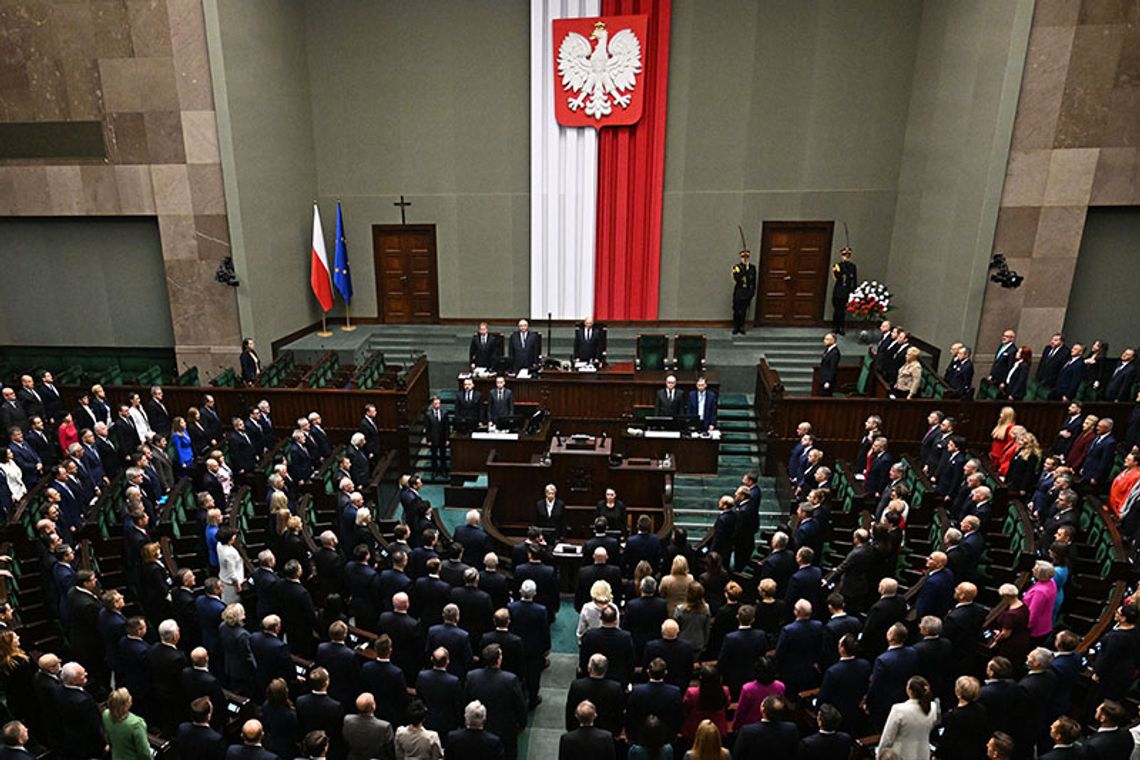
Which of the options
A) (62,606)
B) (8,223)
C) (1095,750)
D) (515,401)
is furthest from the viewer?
(8,223)

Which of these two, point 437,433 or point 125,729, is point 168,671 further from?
point 437,433

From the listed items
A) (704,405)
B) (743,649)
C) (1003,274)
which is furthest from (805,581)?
(1003,274)

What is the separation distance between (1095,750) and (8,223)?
17678mm

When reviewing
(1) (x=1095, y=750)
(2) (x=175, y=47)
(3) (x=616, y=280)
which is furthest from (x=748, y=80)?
(1) (x=1095, y=750)

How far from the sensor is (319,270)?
14914 millimetres

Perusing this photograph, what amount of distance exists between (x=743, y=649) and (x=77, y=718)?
436 centimetres

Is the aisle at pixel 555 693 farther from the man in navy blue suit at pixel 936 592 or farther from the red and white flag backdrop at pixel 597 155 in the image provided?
the red and white flag backdrop at pixel 597 155

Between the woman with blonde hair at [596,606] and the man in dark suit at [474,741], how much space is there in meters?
1.32

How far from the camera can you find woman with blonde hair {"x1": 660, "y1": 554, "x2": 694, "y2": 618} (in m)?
6.00

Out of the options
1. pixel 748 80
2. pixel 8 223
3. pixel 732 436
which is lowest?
pixel 732 436

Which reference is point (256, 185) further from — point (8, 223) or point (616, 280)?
point (616, 280)

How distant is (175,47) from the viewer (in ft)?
40.7

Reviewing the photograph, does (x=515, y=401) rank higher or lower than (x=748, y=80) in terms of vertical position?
lower

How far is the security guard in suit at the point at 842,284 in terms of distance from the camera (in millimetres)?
14180
